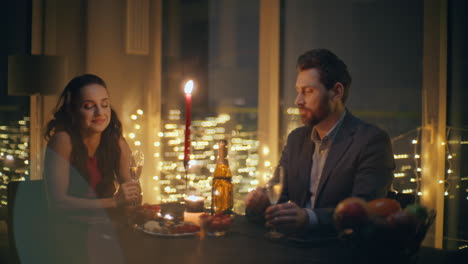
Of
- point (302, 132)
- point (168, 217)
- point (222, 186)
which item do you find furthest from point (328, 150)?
point (168, 217)

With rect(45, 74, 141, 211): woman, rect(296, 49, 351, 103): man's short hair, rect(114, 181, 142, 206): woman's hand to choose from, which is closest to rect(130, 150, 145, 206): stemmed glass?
rect(114, 181, 142, 206): woman's hand

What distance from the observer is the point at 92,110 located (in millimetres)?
2119

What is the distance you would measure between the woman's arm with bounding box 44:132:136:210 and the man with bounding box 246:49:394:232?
57 centimetres

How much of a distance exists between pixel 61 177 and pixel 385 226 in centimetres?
124

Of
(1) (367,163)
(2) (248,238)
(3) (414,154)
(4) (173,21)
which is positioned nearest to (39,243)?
(2) (248,238)

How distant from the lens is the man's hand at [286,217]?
5.13ft

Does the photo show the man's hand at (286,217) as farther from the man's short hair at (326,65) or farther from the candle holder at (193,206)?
the man's short hair at (326,65)

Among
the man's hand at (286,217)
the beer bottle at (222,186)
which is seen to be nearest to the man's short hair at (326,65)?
the beer bottle at (222,186)

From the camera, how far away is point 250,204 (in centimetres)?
176

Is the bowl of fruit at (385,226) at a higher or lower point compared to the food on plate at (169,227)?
higher

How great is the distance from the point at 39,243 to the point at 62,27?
114 inches

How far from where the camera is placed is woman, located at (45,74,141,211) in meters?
2.05

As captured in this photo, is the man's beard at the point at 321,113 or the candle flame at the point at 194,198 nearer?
the candle flame at the point at 194,198

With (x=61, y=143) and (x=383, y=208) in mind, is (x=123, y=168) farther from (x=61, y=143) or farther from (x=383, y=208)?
(x=383, y=208)
